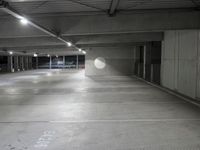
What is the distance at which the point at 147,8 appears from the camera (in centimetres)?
647

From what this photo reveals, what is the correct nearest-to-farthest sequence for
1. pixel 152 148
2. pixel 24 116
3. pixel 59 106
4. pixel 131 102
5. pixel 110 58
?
pixel 152 148, pixel 24 116, pixel 59 106, pixel 131 102, pixel 110 58

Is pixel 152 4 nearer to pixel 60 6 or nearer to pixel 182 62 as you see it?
pixel 60 6

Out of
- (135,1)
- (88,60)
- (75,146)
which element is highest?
(135,1)

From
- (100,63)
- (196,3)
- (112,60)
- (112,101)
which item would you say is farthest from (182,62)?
(100,63)

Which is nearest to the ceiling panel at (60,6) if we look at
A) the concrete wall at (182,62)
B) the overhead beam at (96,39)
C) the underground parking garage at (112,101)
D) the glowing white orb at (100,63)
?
the underground parking garage at (112,101)

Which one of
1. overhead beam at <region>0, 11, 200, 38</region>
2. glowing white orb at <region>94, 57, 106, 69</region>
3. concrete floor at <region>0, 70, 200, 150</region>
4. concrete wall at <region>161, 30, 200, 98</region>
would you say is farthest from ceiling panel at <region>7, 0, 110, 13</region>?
glowing white orb at <region>94, 57, 106, 69</region>

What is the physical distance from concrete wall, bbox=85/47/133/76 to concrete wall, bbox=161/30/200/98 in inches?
286

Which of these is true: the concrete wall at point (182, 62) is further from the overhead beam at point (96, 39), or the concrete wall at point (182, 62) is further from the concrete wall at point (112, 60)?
the concrete wall at point (112, 60)

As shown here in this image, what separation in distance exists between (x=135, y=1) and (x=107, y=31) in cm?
145

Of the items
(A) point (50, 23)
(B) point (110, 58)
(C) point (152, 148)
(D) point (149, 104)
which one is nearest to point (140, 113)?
(D) point (149, 104)

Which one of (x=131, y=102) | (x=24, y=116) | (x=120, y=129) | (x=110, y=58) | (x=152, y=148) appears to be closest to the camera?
(x=152, y=148)

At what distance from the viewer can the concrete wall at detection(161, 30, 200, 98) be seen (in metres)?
7.08

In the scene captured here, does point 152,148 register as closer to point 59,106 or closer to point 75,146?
point 75,146

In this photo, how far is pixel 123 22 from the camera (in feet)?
22.1
